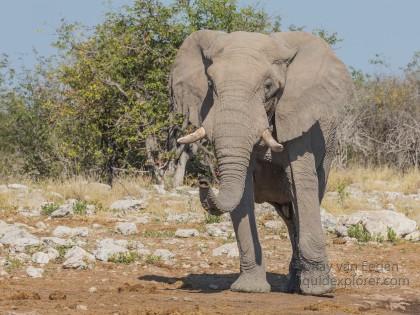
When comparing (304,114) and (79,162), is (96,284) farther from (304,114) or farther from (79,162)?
(79,162)

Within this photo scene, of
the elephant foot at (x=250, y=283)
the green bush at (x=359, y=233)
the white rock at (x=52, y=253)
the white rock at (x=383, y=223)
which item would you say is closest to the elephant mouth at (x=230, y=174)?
the elephant foot at (x=250, y=283)

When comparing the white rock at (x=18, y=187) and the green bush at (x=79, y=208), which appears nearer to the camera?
the green bush at (x=79, y=208)

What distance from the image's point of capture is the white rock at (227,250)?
35.0ft

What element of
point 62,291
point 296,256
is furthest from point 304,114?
point 62,291

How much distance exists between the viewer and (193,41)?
835 cm

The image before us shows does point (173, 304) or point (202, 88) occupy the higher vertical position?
point (202, 88)

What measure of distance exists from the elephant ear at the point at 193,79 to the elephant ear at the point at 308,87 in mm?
610

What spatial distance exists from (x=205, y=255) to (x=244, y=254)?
2699mm

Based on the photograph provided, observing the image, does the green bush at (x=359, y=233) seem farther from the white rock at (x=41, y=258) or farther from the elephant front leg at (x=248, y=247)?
the white rock at (x=41, y=258)

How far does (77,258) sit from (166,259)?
3.69 feet

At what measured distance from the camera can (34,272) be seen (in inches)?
356

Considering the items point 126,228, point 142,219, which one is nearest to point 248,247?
point 126,228

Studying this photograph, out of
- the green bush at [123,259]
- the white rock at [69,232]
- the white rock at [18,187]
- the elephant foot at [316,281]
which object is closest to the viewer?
the elephant foot at [316,281]

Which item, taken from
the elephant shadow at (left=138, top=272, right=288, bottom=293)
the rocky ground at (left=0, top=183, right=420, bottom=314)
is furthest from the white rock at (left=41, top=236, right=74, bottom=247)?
the elephant shadow at (left=138, top=272, right=288, bottom=293)
